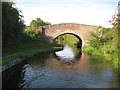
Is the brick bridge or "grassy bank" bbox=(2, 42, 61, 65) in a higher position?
the brick bridge

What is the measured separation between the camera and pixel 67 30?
5194 cm

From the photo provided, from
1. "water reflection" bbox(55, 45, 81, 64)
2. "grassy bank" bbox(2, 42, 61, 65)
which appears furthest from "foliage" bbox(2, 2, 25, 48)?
"water reflection" bbox(55, 45, 81, 64)

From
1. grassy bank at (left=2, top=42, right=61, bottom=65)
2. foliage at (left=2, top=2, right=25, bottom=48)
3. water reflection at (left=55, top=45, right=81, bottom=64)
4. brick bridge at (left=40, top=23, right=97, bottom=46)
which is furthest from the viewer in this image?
brick bridge at (left=40, top=23, right=97, bottom=46)

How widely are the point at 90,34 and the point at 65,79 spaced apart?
3180cm

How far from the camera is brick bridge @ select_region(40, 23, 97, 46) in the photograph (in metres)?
52.0

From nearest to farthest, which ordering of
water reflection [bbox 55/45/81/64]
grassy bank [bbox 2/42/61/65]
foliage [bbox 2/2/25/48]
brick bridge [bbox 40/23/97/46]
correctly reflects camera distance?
grassy bank [bbox 2/42/61/65] < foliage [bbox 2/2/25/48] < water reflection [bbox 55/45/81/64] < brick bridge [bbox 40/23/97/46]

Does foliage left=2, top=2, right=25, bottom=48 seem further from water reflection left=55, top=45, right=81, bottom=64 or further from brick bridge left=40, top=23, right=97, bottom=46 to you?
brick bridge left=40, top=23, right=97, bottom=46

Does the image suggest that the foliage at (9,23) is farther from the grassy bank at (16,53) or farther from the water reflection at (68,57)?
the water reflection at (68,57)

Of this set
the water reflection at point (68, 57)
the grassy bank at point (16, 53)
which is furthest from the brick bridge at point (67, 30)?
the water reflection at point (68, 57)

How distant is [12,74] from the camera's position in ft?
62.6

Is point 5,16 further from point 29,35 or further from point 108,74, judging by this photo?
point 29,35

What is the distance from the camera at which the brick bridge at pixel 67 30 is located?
52.0 metres

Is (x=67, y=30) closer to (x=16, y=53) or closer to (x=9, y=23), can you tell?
(x=16, y=53)

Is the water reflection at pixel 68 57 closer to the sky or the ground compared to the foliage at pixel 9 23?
closer to the ground
